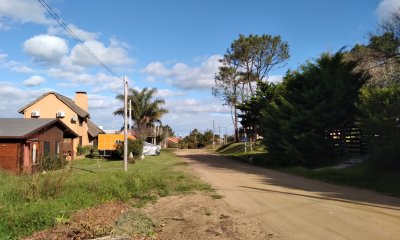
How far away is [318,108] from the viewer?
26.8 m

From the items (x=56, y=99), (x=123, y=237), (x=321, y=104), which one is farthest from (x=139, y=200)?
(x=56, y=99)

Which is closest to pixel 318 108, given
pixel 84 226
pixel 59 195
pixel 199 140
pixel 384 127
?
pixel 384 127

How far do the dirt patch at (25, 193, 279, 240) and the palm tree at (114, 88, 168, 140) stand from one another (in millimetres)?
53485

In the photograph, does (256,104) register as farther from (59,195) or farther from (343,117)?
(59,195)

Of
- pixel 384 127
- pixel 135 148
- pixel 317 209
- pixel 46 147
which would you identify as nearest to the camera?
pixel 317 209

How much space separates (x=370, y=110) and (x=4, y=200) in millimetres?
14769

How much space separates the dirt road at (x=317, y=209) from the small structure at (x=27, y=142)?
13.1 meters

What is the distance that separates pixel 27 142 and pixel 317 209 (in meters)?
21.7

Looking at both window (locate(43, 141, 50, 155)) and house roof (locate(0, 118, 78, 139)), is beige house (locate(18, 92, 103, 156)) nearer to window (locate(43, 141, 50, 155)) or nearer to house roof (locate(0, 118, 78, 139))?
house roof (locate(0, 118, 78, 139))

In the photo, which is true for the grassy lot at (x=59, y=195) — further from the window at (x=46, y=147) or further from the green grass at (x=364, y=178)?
the window at (x=46, y=147)

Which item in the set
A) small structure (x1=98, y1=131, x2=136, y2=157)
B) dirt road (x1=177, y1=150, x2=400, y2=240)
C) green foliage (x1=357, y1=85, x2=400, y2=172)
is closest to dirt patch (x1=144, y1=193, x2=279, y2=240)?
dirt road (x1=177, y1=150, x2=400, y2=240)

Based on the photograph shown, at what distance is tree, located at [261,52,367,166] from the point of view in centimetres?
2661

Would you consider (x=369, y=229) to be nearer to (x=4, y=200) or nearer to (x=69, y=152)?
(x=4, y=200)

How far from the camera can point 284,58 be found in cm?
6284
